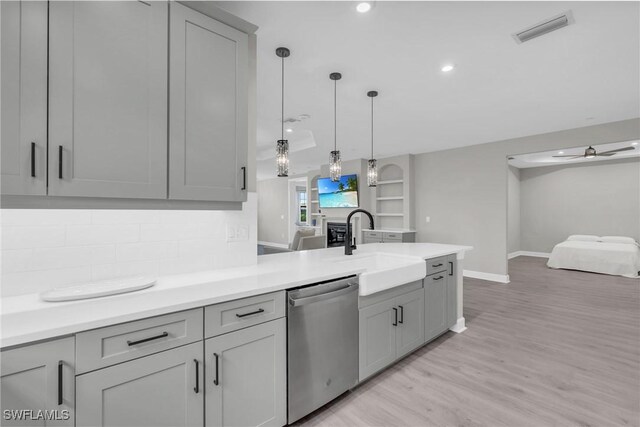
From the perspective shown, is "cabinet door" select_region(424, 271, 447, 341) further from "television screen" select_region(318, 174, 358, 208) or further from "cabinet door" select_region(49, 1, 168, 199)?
"television screen" select_region(318, 174, 358, 208)

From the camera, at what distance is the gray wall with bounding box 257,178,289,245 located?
33.8ft

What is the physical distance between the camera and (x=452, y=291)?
10.1ft

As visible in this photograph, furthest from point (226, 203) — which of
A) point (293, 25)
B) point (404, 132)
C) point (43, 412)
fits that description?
point (404, 132)

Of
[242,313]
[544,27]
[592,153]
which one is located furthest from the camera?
[592,153]

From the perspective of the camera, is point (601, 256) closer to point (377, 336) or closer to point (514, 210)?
point (514, 210)

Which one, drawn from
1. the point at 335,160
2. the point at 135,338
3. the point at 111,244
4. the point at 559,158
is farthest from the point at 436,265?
the point at 559,158

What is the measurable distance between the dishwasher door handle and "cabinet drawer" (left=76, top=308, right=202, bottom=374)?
20.5 inches

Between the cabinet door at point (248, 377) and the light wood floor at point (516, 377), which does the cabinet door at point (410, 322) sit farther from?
the cabinet door at point (248, 377)

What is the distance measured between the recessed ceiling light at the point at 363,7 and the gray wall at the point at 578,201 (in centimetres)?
871

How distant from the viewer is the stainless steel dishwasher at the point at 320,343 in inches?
66.7

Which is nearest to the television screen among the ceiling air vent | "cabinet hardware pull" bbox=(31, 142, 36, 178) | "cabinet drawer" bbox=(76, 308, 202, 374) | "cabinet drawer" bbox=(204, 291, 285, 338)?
the ceiling air vent

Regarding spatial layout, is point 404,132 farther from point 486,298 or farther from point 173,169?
point 173,169

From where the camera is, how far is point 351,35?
2.22 meters

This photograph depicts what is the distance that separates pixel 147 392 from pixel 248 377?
47 cm
